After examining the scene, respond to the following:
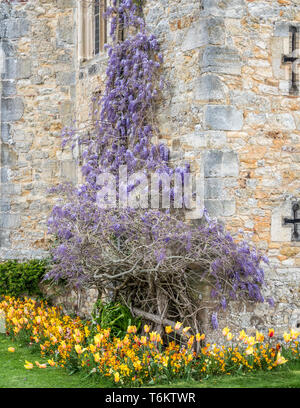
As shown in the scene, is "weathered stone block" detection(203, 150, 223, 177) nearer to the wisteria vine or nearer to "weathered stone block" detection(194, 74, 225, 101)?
the wisteria vine

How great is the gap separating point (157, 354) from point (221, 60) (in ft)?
10.9

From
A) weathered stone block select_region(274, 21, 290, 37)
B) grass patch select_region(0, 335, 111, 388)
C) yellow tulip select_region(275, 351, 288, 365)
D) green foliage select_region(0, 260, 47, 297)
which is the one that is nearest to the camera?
grass patch select_region(0, 335, 111, 388)

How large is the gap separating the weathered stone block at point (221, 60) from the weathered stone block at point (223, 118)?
42 centimetres

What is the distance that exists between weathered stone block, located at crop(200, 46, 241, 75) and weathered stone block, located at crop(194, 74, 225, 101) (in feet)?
0.33

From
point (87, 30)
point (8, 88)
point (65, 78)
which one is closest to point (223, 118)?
point (87, 30)

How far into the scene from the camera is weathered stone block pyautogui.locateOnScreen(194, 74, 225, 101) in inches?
293

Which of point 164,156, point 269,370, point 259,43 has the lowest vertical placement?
point 269,370

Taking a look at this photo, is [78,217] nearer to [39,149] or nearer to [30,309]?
[30,309]

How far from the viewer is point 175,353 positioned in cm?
682

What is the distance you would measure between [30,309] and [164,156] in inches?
122

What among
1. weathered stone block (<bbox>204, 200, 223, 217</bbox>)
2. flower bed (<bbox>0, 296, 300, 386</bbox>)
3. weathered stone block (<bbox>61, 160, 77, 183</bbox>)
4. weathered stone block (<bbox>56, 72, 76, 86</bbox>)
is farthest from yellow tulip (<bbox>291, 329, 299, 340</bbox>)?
weathered stone block (<bbox>56, 72, 76, 86</bbox>)

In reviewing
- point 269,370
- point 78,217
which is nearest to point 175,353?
point 269,370

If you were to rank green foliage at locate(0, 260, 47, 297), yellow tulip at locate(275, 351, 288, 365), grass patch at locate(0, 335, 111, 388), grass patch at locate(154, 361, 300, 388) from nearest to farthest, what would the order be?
grass patch at locate(154, 361, 300, 388), grass patch at locate(0, 335, 111, 388), yellow tulip at locate(275, 351, 288, 365), green foliage at locate(0, 260, 47, 297)
